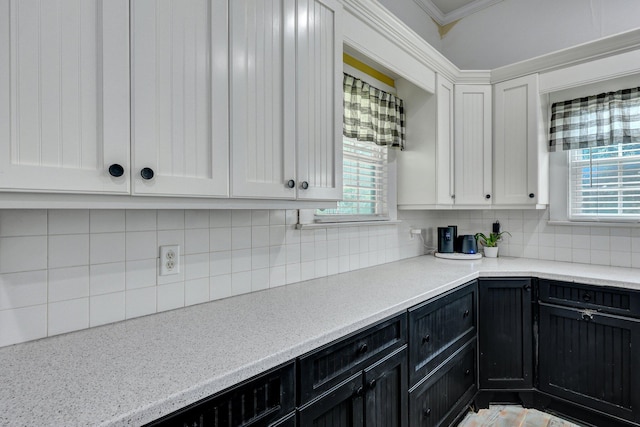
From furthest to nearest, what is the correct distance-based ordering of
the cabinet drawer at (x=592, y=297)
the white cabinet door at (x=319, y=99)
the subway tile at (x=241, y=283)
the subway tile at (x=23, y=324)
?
the cabinet drawer at (x=592, y=297) < the subway tile at (x=241, y=283) < the white cabinet door at (x=319, y=99) < the subway tile at (x=23, y=324)

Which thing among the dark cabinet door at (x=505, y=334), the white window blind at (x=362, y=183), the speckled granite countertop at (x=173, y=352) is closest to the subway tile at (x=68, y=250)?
the speckled granite countertop at (x=173, y=352)

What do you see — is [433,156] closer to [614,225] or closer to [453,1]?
[614,225]

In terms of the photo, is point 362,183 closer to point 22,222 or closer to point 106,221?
point 106,221

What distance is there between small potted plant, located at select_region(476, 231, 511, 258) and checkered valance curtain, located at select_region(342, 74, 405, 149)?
1064 millimetres

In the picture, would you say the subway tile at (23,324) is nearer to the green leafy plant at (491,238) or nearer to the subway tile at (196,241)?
the subway tile at (196,241)

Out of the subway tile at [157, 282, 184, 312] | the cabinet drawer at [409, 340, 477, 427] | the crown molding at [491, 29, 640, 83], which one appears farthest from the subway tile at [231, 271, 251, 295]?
the crown molding at [491, 29, 640, 83]

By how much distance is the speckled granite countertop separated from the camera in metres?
0.75

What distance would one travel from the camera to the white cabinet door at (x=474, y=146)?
2.67 metres

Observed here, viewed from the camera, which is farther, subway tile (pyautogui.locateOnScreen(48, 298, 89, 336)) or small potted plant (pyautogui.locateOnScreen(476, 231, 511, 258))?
small potted plant (pyautogui.locateOnScreen(476, 231, 511, 258))

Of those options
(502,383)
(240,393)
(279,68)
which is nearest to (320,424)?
(240,393)

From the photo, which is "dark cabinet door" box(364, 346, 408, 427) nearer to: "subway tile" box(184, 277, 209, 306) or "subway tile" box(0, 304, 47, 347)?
"subway tile" box(184, 277, 209, 306)

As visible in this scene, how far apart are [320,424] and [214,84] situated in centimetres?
118

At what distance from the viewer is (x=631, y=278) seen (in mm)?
1975

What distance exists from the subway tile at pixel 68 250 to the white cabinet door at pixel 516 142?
8.59ft
